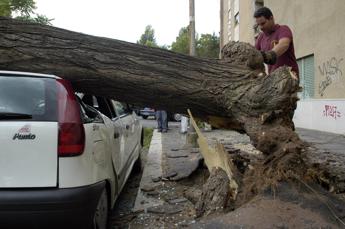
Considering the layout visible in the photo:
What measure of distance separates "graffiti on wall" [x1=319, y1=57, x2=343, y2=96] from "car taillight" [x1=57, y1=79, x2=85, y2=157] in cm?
1070

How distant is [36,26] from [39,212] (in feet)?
7.67

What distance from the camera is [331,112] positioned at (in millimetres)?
13469

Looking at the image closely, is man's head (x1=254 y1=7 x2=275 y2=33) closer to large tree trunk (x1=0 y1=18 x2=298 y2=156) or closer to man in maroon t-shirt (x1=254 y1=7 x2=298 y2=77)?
man in maroon t-shirt (x1=254 y1=7 x2=298 y2=77)

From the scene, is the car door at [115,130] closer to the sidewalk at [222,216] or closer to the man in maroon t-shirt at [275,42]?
the sidewalk at [222,216]

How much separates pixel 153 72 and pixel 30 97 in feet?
5.52

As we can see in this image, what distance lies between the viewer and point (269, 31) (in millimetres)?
6055

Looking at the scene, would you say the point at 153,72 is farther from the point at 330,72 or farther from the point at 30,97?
the point at 330,72

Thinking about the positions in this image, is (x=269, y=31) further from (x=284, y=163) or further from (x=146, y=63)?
(x=284, y=163)

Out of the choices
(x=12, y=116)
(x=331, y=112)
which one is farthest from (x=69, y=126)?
(x=331, y=112)

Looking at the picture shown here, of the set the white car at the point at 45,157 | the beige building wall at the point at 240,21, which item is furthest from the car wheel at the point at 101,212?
the beige building wall at the point at 240,21

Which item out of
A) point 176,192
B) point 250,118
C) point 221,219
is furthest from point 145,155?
point 221,219

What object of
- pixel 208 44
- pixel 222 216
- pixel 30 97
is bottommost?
pixel 222 216

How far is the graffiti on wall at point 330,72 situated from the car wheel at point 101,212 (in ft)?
33.7

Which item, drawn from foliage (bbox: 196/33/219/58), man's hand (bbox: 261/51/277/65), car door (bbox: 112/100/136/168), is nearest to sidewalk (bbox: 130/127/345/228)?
A: car door (bbox: 112/100/136/168)
